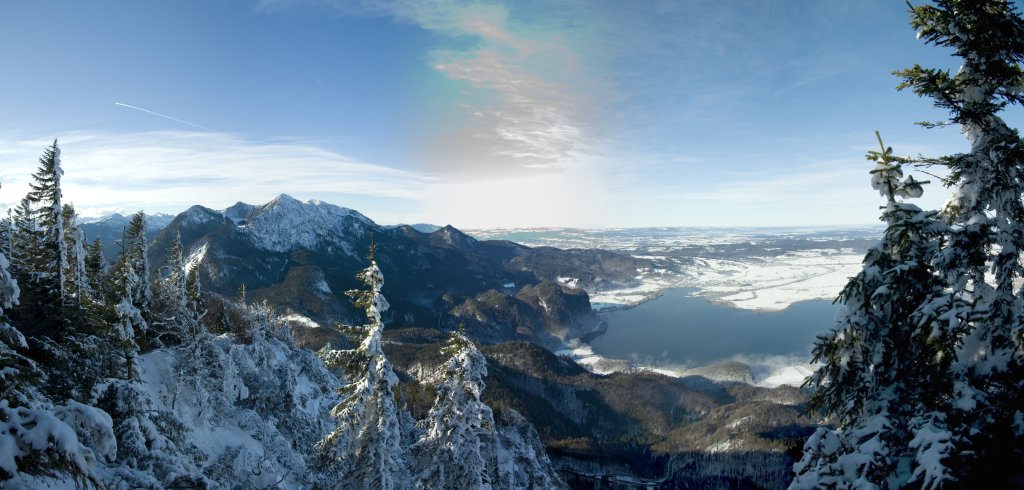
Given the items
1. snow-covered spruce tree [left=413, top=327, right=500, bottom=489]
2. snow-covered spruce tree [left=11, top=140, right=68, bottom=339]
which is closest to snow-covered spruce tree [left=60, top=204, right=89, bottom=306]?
snow-covered spruce tree [left=11, top=140, right=68, bottom=339]

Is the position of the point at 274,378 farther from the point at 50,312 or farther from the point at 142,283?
the point at 50,312

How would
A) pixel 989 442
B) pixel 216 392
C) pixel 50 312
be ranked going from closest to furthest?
1. pixel 989 442
2. pixel 50 312
3. pixel 216 392

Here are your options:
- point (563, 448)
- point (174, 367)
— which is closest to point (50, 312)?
point (174, 367)

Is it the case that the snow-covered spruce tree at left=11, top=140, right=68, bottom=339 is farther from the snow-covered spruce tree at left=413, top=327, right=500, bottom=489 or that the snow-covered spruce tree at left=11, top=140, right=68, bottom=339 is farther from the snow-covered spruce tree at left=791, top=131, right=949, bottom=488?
the snow-covered spruce tree at left=791, top=131, right=949, bottom=488

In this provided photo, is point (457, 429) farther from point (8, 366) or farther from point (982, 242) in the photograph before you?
point (982, 242)

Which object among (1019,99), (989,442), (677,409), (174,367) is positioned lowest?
(677,409)

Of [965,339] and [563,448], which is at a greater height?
[965,339]

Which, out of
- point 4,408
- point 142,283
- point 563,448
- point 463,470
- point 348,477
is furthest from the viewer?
point 563,448
